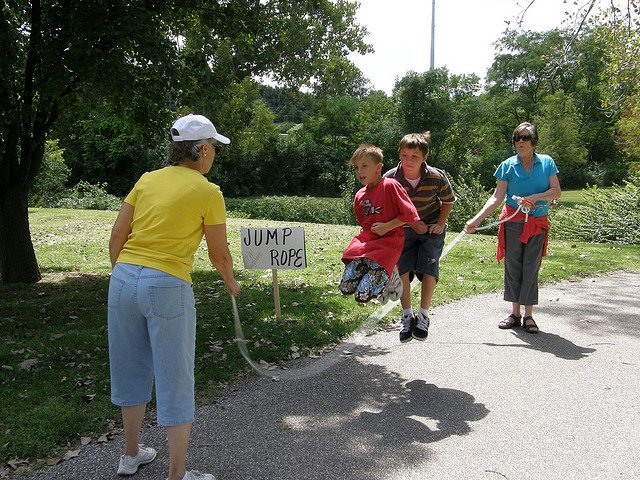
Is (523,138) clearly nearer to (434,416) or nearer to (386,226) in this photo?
(386,226)

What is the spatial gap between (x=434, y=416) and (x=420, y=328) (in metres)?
1.26

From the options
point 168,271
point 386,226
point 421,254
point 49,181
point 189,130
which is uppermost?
point 189,130

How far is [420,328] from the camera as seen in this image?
5473 mm

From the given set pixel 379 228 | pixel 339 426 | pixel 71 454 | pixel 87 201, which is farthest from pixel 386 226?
pixel 87 201

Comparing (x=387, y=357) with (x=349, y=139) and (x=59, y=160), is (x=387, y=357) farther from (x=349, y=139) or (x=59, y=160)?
(x=349, y=139)

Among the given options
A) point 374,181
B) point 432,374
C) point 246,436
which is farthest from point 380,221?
point 246,436

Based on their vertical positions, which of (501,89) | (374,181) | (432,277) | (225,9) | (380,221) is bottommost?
(432,277)

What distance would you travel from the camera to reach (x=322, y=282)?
9.11 metres

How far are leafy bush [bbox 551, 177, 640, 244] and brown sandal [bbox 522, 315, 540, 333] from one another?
10.5m

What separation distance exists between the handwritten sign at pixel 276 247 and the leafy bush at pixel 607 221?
12162 millimetres

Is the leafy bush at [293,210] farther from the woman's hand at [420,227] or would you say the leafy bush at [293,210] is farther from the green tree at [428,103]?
the woman's hand at [420,227]

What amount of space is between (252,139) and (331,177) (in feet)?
19.3

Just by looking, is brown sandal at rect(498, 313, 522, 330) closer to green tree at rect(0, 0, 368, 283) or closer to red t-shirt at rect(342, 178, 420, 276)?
red t-shirt at rect(342, 178, 420, 276)

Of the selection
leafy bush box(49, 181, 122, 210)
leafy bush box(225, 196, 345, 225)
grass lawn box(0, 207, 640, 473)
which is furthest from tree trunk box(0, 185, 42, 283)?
leafy bush box(49, 181, 122, 210)
